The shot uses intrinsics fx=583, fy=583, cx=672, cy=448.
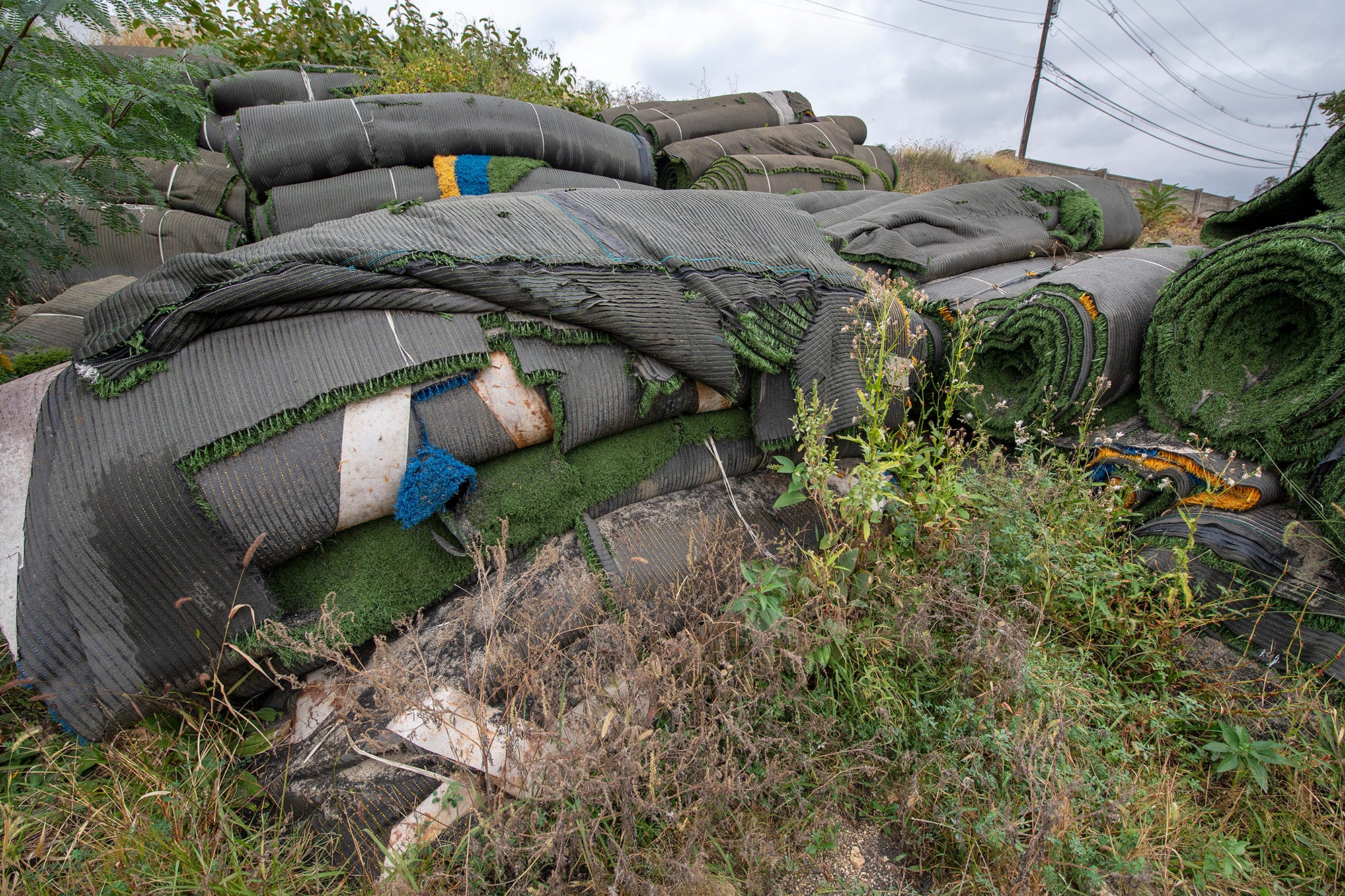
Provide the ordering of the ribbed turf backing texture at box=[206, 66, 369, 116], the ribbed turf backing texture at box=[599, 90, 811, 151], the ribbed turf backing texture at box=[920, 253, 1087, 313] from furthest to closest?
the ribbed turf backing texture at box=[599, 90, 811, 151] < the ribbed turf backing texture at box=[206, 66, 369, 116] < the ribbed turf backing texture at box=[920, 253, 1087, 313]

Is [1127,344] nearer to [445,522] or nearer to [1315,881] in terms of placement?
[1315,881]

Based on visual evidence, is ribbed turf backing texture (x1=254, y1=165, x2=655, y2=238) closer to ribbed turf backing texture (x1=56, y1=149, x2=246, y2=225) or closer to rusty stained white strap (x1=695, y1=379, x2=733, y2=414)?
ribbed turf backing texture (x1=56, y1=149, x2=246, y2=225)

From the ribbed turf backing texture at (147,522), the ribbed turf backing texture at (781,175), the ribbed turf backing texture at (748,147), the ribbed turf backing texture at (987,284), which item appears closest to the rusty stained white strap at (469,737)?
the ribbed turf backing texture at (147,522)

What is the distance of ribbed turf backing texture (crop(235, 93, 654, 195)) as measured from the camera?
3.00 metres

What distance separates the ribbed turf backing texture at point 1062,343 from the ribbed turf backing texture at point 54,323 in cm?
323

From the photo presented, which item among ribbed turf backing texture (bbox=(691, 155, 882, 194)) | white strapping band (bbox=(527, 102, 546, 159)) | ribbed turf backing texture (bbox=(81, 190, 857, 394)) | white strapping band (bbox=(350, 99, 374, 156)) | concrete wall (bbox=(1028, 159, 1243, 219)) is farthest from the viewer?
concrete wall (bbox=(1028, 159, 1243, 219))

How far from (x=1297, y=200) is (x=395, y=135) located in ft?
13.6

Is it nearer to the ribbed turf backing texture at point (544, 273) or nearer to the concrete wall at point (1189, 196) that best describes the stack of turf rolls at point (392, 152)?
the ribbed turf backing texture at point (544, 273)

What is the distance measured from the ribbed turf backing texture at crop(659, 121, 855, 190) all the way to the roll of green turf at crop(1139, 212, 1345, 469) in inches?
128

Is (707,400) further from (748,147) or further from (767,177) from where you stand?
(748,147)

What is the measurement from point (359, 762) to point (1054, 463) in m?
2.20

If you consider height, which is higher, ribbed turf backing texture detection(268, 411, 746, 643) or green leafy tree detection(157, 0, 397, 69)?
green leafy tree detection(157, 0, 397, 69)

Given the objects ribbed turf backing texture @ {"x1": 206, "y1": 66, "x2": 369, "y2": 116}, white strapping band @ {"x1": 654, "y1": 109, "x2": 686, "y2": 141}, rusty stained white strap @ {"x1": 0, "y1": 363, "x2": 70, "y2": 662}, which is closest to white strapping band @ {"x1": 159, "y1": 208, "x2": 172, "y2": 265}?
ribbed turf backing texture @ {"x1": 206, "y1": 66, "x2": 369, "y2": 116}

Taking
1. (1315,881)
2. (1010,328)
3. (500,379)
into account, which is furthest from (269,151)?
(1315,881)
